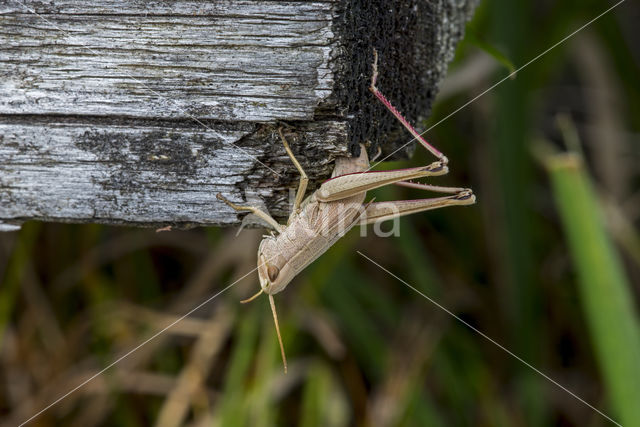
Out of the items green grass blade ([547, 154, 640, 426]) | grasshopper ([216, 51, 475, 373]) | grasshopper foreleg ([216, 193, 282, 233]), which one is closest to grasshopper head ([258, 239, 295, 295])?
grasshopper ([216, 51, 475, 373])

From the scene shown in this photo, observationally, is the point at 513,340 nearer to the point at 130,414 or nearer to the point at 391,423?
the point at 391,423

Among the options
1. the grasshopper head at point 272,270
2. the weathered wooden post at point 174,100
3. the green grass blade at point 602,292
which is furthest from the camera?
the green grass blade at point 602,292

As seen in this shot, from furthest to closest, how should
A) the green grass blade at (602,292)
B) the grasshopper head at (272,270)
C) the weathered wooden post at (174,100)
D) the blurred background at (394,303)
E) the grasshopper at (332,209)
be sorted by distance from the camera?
1. the blurred background at (394,303)
2. the green grass blade at (602,292)
3. the grasshopper head at (272,270)
4. the grasshopper at (332,209)
5. the weathered wooden post at (174,100)

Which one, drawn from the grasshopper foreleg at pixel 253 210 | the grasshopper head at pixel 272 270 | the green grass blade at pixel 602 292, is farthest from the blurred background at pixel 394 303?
the grasshopper foreleg at pixel 253 210

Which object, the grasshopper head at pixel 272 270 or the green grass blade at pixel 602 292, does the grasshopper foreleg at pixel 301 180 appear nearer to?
the grasshopper head at pixel 272 270

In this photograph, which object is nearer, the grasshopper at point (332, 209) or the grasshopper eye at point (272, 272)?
the grasshopper at point (332, 209)

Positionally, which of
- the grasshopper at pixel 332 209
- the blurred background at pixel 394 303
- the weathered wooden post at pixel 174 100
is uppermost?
the weathered wooden post at pixel 174 100

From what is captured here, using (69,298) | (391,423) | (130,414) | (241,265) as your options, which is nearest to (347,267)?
(241,265)

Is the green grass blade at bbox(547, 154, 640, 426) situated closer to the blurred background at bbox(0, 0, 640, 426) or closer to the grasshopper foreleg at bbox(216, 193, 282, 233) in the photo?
the blurred background at bbox(0, 0, 640, 426)
